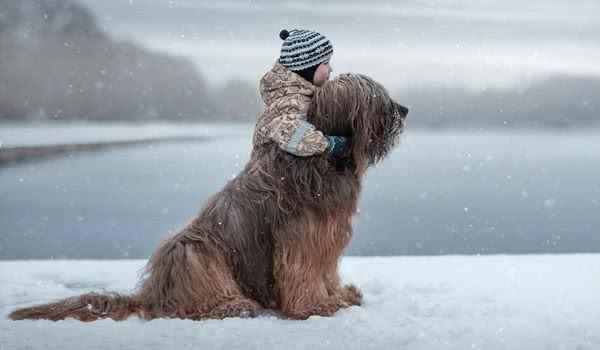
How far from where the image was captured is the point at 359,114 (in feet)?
16.6

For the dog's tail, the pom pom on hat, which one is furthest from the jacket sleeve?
the dog's tail

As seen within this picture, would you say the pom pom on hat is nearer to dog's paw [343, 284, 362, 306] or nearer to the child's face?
the child's face

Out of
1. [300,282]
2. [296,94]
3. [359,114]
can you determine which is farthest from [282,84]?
[300,282]

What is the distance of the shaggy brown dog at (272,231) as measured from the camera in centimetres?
506

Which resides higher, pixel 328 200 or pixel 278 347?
pixel 328 200

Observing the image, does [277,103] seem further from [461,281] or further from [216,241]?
[461,281]

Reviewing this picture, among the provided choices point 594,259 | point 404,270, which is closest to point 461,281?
point 404,270

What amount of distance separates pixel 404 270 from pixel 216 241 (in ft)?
7.16

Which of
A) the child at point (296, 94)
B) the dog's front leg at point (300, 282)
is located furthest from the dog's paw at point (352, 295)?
the child at point (296, 94)

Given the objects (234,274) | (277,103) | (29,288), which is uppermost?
(277,103)

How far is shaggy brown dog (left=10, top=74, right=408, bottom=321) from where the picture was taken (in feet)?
16.6

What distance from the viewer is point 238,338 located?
179 inches

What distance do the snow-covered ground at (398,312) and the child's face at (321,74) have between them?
1584 millimetres

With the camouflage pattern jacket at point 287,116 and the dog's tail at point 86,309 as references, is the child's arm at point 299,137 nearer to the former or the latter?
the camouflage pattern jacket at point 287,116
